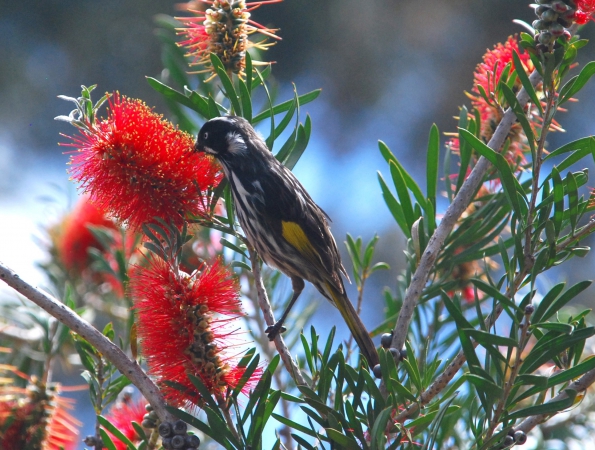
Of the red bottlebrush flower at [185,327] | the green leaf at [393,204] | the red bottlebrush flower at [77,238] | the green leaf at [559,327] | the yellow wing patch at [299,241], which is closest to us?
the green leaf at [559,327]

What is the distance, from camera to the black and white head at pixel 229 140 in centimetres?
204

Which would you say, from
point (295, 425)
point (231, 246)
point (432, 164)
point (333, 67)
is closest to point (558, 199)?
point (432, 164)

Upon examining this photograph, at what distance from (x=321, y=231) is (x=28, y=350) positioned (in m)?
1.14

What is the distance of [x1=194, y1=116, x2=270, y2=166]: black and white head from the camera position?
2.04 m

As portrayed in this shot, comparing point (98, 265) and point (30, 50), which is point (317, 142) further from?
point (98, 265)

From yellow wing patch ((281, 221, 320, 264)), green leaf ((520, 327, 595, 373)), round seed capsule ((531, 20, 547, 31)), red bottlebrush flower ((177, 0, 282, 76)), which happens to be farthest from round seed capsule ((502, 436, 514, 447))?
yellow wing patch ((281, 221, 320, 264))

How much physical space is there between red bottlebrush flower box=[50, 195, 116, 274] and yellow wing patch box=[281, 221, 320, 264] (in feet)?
2.28

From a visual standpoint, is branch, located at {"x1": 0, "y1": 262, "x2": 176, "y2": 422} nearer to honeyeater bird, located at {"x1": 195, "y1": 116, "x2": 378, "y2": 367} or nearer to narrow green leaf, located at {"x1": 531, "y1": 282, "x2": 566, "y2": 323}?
narrow green leaf, located at {"x1": 531, "y1": 282, "x2": 566, "y2": 323}

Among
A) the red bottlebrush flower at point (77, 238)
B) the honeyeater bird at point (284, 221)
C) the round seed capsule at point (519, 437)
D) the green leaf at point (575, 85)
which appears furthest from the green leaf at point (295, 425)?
the red bottlebrush flower at point (77, 238)

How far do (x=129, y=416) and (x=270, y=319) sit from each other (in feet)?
1.42

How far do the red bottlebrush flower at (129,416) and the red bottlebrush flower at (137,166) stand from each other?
0.44m

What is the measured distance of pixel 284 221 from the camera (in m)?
2.72

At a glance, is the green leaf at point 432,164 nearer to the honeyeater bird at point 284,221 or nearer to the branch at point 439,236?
the branch at point 439,236

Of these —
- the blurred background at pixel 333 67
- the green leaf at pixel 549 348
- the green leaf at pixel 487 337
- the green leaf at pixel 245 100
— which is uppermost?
the blurred background at pixel 333 67
